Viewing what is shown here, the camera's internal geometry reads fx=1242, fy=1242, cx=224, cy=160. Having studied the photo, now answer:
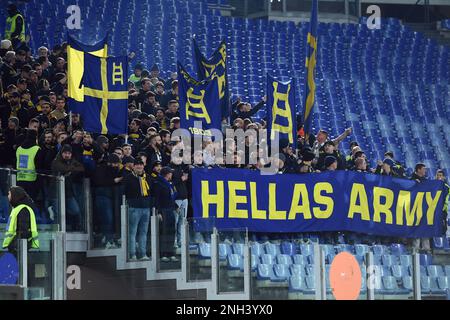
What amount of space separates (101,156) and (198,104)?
6.84 feet

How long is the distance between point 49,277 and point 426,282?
A: 18.2 ft

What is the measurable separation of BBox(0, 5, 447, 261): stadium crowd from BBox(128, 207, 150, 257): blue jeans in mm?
13

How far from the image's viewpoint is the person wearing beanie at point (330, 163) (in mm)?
18641

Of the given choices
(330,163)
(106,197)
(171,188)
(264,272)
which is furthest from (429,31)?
(106,197)

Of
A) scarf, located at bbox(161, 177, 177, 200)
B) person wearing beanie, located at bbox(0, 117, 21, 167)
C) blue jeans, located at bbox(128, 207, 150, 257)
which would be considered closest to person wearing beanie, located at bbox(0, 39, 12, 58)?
person wearing beanie, located at bbox(0, 117, 21, 167)

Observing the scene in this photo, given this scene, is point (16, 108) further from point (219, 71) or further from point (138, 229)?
point (219, 71)

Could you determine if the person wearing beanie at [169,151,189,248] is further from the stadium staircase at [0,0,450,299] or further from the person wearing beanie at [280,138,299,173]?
the stadium staircase at [0,0,450,299]

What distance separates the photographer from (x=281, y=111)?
62.4ft

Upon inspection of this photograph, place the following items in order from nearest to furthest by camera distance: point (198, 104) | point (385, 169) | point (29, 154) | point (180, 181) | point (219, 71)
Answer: point (29, 154)
point (180, 181)
point (198, 104)
point (385, 169)
point (219, 71)

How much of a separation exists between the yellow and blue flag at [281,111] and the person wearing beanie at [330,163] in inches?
24.8

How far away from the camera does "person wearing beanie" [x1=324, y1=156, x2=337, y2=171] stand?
1864 centimetres

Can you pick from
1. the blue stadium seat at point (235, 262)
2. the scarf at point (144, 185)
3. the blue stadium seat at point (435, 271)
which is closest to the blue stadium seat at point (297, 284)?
the blue stadium seat at point (235, 262)

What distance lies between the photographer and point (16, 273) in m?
13.1
